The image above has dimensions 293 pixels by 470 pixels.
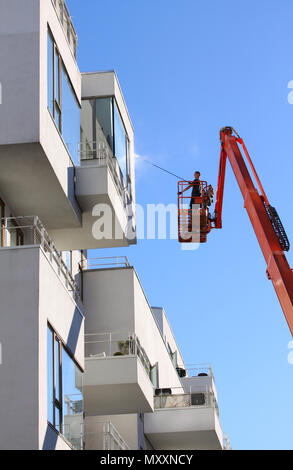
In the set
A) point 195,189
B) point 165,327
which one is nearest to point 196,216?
point 195,189

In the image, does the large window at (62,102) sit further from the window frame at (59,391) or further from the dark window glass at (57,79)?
the window frame at (59,391)

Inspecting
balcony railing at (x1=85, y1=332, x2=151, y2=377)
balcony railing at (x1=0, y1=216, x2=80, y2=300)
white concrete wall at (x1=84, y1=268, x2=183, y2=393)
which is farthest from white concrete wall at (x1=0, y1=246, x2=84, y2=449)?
white concrete wall at (x1=84, y1=268, x2=183, y2=393)

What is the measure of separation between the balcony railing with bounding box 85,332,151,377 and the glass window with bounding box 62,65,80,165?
6.70m

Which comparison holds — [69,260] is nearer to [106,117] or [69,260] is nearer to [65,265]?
[106,117]

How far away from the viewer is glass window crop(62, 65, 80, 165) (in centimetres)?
2475

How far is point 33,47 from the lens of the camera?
22.0 m

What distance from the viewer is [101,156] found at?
27219mm

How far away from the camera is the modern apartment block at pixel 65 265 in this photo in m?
19.3

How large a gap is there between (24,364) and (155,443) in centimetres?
1794

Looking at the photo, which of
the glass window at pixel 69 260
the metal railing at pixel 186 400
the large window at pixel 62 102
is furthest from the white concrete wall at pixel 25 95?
the metal railing at pixel 186 400

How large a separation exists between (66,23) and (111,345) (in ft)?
35.4

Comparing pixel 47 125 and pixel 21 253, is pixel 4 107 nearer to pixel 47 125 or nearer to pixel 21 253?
pixel 47 125

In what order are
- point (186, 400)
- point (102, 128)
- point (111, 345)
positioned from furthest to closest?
point (186, 400) < point (111, 345) < point (102, 128)

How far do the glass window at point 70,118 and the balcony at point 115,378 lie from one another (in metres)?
6.59
